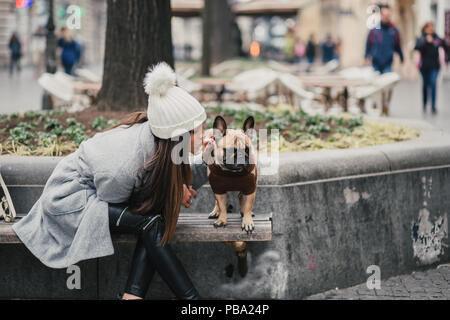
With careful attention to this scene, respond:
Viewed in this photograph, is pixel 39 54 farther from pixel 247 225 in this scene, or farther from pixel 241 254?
pixel 247 225

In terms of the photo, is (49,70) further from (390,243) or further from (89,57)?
(89,57)

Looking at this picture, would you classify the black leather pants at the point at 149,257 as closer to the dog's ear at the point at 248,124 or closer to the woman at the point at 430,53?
the dog's ear at the point at 248,124

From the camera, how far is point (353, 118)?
720 cm

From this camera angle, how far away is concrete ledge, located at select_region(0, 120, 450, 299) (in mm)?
4945

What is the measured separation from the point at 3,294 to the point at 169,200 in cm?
156

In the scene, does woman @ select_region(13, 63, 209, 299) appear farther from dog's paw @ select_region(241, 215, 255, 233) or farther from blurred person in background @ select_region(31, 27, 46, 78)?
blurred person in background @ select_region(31, 27, 46, 78)

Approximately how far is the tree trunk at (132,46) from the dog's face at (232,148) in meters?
2.97

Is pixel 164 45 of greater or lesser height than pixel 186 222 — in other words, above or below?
above

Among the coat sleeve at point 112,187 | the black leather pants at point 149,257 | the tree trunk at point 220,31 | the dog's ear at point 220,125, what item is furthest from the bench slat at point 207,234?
the tree trunk at point 220,31

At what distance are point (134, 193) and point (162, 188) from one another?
0.18 metres

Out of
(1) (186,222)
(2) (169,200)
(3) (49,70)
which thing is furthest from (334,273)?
(3) (49,70)

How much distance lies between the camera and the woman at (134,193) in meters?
4.20

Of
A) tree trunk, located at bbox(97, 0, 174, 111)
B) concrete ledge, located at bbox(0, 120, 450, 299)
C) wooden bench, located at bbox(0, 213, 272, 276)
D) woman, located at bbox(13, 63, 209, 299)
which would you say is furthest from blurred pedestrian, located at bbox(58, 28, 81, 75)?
woman, located at bbox(13, 63, 209, 299)

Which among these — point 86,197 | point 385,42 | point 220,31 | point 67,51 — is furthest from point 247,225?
point 220,31
